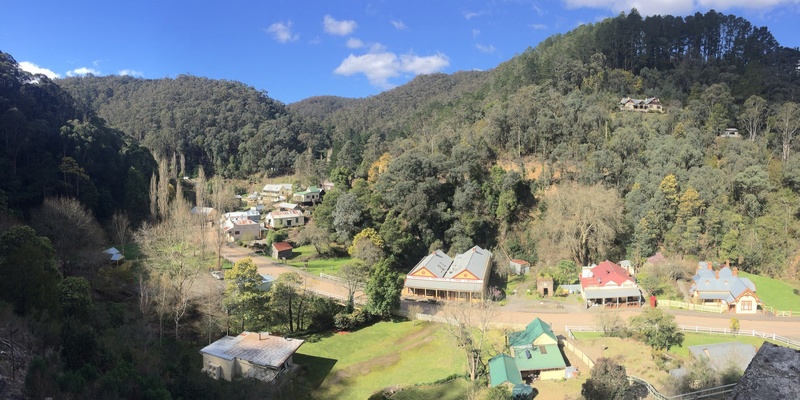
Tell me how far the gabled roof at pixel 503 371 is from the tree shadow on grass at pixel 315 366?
6998 millimetres

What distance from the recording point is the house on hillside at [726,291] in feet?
77.0

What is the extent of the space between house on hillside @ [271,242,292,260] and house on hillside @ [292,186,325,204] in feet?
51.7

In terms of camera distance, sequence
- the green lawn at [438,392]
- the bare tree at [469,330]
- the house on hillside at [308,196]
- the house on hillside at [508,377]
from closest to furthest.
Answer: the house on hillside at [508,377] < the green lawn at [438,392] < the bare tree at [469,330] < the house on hillside at [308,196]

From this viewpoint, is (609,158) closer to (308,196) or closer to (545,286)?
(545,286)

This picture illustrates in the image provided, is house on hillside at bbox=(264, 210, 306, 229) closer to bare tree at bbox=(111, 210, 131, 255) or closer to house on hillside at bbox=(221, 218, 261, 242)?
house on hillside at bbox=(221, 218, 261, 242)

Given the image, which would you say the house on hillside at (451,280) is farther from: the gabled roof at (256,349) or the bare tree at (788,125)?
the bare tree at (788,125)

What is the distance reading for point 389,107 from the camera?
3957 inches

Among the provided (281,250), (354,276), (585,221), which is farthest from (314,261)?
(585,221)

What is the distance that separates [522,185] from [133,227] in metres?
33.3

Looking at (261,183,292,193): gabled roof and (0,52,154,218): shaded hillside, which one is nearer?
(0,52,154,218): shaded hillside

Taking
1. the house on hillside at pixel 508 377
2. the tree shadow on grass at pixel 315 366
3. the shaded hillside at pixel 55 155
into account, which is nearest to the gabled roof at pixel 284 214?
the shaded hillside at pixel 55 155

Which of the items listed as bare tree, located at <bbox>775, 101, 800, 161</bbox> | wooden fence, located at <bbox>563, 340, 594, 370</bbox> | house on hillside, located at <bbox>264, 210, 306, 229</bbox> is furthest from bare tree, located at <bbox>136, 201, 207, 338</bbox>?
bare tree, located at <bbox>775, 101, 800, 161</bbox>

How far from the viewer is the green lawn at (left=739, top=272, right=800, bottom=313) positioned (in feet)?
78.9

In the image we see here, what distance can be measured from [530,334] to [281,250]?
21629 millimetres
